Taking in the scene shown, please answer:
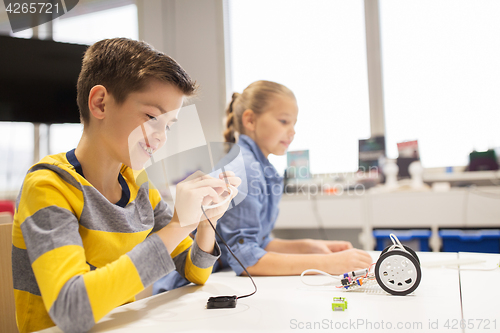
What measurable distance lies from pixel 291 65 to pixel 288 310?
250 cm

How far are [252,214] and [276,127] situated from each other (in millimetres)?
314

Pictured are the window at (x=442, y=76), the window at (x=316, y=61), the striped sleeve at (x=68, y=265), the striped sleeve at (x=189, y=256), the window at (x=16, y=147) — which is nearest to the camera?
→ the striped sleeve at (x=68, y=265)

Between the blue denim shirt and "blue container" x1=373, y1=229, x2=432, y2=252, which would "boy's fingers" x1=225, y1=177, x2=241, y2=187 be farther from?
"blue container" x1=373, y1=229, x2=432, y2=252

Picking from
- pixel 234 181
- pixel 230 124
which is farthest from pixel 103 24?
pixel 234 181

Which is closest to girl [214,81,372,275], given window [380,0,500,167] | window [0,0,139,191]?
window [380,0,500,167]

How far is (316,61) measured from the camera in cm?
274

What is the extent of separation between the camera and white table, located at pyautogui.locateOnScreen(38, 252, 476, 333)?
47cm

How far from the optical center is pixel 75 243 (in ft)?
1.64

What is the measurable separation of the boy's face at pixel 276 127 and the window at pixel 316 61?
4.26 feet

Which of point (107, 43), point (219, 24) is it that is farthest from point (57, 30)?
point (107, 43)

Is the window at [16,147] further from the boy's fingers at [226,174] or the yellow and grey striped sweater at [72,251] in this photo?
the boy's fingers at [226,174]

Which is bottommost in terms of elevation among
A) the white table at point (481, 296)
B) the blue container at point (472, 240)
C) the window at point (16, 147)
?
the blue container at point (472, 240)

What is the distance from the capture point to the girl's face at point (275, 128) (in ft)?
3.51

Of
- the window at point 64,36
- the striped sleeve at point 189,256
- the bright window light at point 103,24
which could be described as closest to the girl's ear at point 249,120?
the striped sleeve at point 189,256
